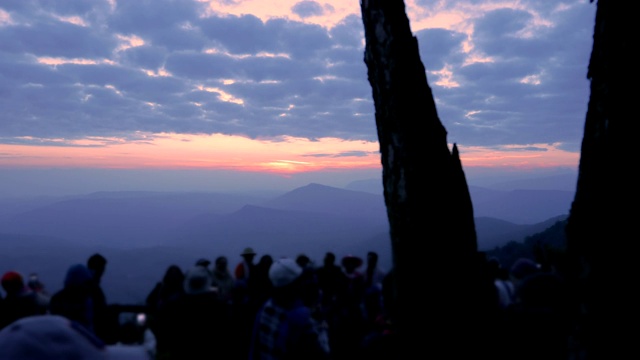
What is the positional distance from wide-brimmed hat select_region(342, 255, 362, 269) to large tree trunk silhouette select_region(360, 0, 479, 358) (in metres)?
4.11

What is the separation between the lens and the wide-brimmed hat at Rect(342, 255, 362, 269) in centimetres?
867

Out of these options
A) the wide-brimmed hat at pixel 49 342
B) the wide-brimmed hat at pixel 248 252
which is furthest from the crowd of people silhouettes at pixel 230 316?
the wide-brimmed hat at pixel 248 252

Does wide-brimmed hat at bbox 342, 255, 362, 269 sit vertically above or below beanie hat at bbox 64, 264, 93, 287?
below

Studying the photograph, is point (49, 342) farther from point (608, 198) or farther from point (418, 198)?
point (608, 198)

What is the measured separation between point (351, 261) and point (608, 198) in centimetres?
559

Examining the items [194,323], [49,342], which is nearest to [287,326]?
[194,323]

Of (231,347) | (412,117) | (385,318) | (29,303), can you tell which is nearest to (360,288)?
(385,318)

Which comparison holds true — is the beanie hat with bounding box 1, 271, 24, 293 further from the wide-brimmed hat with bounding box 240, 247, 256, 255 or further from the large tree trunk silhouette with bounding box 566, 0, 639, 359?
the large tree trunk silhouette with bounding box 566, 0, 639, 359

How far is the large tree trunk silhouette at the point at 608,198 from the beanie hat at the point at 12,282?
6901mm

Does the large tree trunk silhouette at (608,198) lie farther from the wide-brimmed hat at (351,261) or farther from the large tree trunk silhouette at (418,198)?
the wide-brimmed hat at (351,261)

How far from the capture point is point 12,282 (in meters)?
6.27

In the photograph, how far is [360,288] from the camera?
8.38 m

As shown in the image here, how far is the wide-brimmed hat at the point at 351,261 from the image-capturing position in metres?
8.67

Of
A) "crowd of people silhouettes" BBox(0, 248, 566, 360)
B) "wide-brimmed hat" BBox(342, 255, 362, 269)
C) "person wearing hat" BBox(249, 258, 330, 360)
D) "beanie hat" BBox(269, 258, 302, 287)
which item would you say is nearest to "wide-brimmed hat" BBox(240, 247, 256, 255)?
"crowd of people silhouettes" BBox(0, 248, 566, 360)
